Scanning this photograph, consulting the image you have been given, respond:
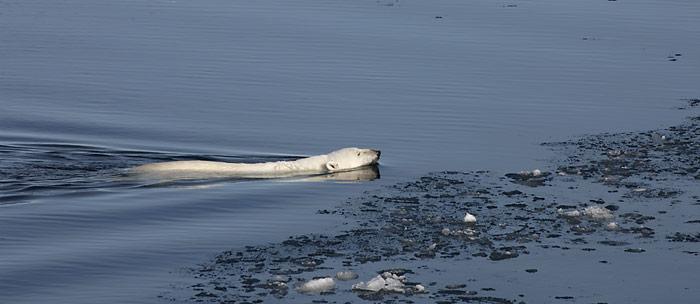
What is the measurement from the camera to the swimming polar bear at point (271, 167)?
656 inches

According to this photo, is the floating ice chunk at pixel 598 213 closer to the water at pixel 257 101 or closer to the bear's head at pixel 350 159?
the water at pixel 257 101

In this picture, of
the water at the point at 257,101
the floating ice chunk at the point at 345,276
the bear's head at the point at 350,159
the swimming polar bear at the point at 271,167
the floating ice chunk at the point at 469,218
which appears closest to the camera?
the floating ice chunk at the point at 345,276

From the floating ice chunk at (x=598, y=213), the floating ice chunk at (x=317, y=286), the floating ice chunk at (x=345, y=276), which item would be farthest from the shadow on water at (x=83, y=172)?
the floating ice chunk at (x=317, y=286)

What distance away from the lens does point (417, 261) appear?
519 inches

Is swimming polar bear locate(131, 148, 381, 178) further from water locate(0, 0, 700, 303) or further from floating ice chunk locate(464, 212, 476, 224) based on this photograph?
floating ice chunk locate(464, 212, 476, 224)

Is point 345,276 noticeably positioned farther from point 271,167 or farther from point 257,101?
point 257,101

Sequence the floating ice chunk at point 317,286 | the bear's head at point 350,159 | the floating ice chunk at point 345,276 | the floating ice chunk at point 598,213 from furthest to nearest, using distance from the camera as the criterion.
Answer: the bear's head at point 350,159, the floating ice chunk at point 598,213, the floating ice chunk at point 345,276, the floating ice chunk at point 317,286

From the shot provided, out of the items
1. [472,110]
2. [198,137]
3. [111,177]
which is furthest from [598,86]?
[111,177]

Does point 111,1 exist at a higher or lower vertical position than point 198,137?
higher

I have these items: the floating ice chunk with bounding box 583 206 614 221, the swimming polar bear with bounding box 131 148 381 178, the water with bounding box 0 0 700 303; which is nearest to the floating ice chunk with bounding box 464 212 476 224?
the floating ice chunk with bounding box 583 206 614 221

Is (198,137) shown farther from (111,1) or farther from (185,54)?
(111,1)

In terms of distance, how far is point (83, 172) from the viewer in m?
16.8

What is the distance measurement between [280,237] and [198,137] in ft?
14.7

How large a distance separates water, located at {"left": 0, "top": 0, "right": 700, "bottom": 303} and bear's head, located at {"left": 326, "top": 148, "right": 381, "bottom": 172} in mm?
298
